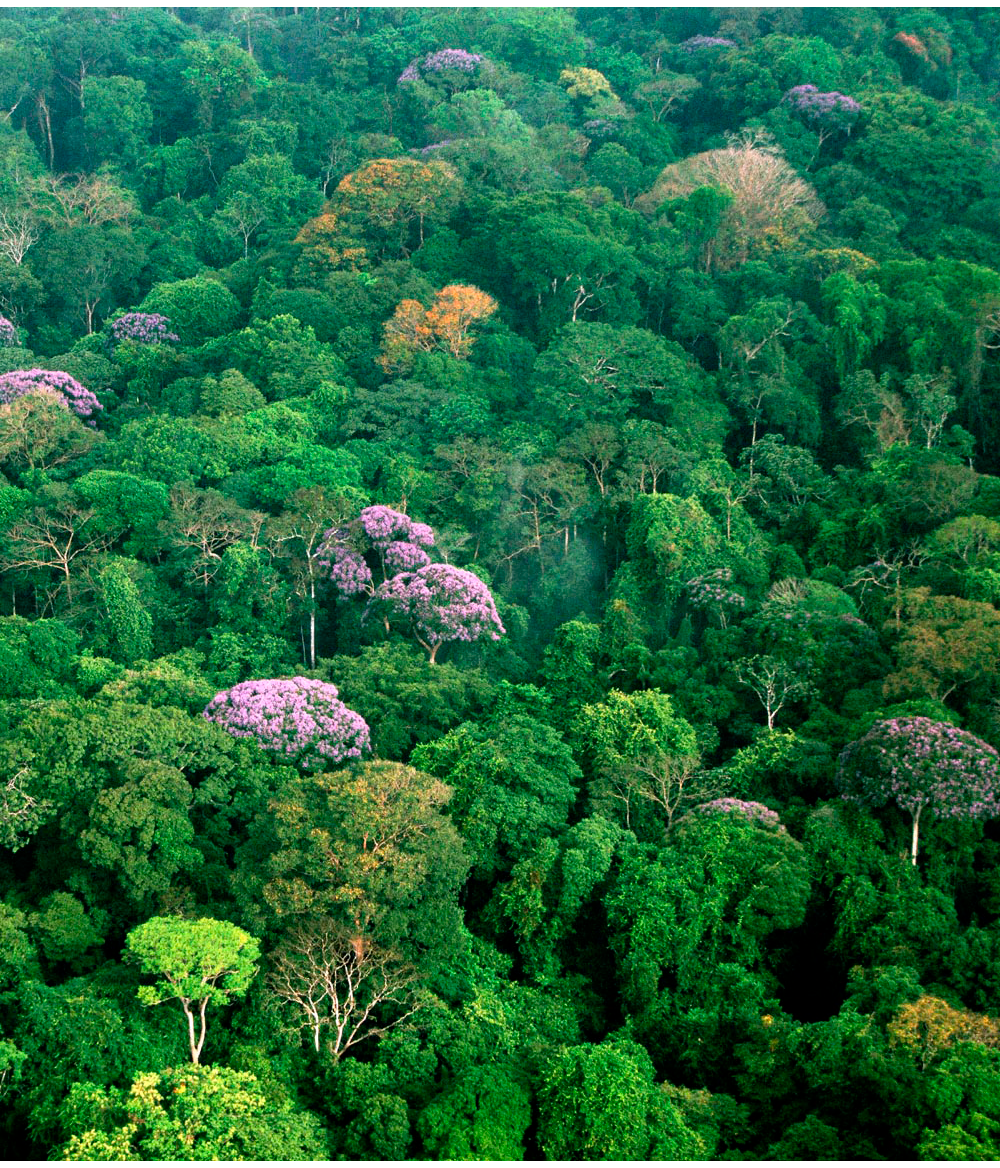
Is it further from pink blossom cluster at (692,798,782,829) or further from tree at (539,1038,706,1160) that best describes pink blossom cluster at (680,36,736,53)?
tree at (539,1038,706,1160)

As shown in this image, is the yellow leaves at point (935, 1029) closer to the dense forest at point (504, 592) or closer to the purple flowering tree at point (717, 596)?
the dense forest at point (504, 592)

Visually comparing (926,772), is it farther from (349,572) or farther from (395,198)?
(395,198)

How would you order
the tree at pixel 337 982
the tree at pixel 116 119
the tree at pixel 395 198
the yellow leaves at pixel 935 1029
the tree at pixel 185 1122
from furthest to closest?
the tree at pixel 116 119
the tree at pixel 395 198
the tree at pixel 337 982
the yellow leaves at pixel 935 1029
the tree at pixel 185 1122

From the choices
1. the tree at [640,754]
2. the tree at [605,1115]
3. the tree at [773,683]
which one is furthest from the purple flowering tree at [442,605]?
the tree at [605,1115]

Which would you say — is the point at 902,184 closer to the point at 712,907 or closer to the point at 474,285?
the point at 474,285

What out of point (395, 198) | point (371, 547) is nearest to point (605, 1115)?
point (371, 547)
